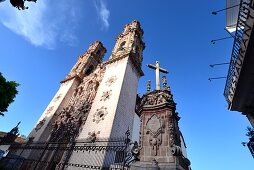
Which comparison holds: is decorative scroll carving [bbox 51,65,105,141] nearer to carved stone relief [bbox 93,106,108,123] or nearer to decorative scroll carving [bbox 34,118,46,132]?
decorative scroll carving [bbox 34,118,46,132]

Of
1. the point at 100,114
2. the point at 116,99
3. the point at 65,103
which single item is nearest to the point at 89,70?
the point at 65,103

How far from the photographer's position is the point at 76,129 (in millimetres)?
13625

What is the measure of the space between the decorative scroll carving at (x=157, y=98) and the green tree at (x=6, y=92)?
521 inches

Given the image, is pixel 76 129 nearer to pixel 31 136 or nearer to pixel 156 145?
pixel 31 136

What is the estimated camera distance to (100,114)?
12219 mm

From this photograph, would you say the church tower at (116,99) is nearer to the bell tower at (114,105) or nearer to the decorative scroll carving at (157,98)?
the bell tower at (114,105)

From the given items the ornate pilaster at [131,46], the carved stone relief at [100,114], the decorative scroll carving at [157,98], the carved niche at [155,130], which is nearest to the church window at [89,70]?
the ornate pilaster at [131,46]

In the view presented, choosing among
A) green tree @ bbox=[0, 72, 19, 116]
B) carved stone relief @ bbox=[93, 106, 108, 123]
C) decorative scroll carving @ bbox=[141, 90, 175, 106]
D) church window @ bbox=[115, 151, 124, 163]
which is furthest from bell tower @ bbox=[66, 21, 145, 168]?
green tree @ bbox=[0, 72, 19, 116]

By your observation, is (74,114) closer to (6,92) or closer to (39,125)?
(39,125)

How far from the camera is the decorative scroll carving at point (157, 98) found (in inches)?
253

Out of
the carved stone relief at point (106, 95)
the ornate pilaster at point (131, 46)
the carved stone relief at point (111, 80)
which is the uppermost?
the ornate pilaster at point (131, 46)

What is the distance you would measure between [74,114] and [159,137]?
11.2 metres

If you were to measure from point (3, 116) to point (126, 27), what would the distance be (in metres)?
18.2

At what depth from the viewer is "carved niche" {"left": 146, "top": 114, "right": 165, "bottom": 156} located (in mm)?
5465
